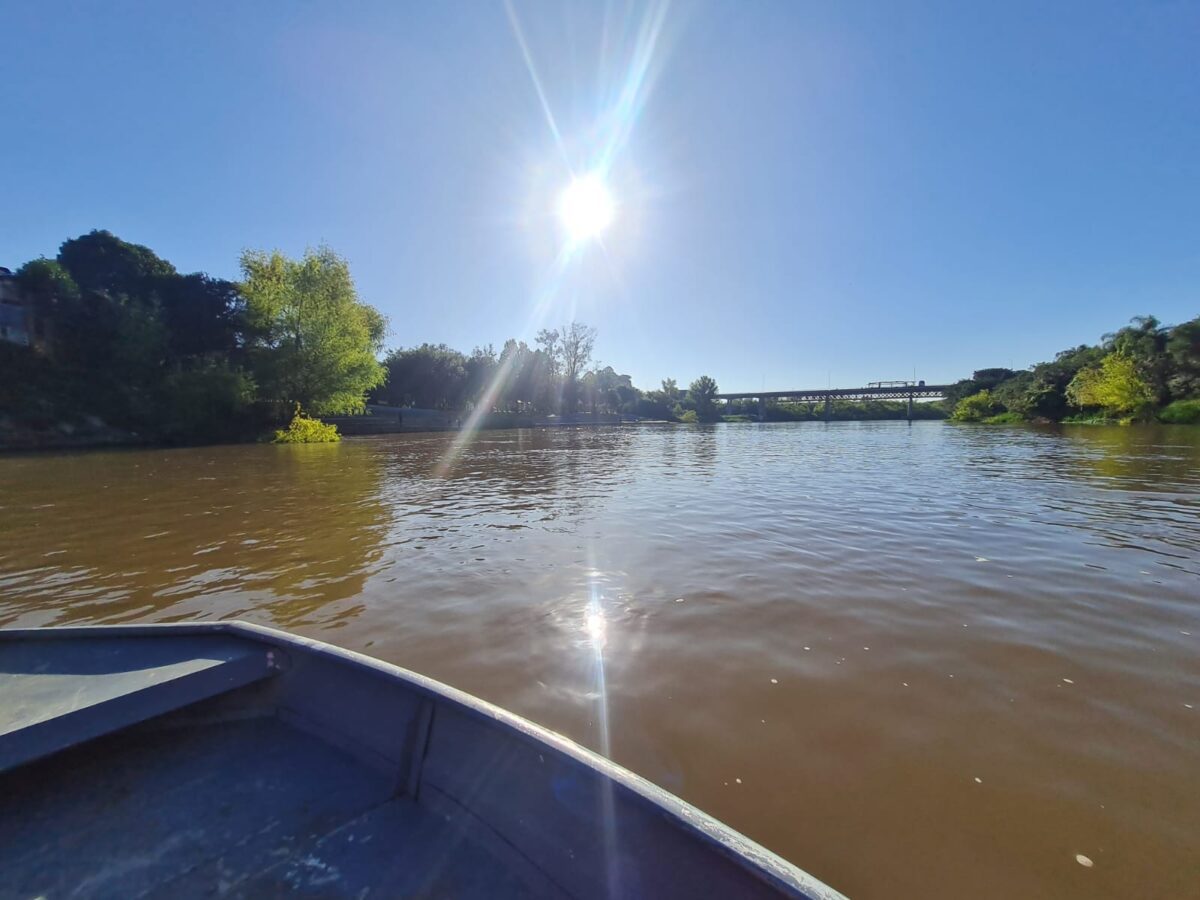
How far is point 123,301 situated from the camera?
31703 mm

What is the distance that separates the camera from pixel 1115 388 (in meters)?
43.7

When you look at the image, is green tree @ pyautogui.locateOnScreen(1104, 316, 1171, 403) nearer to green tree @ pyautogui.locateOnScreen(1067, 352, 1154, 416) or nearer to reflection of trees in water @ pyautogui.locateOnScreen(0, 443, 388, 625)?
green tree @ pyautogui.locateOnScreen(1067, 352, 1154, 416)

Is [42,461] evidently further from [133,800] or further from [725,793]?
[725,793]

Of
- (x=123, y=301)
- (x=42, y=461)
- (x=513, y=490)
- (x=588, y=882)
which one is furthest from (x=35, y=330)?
(x=588, y=882)

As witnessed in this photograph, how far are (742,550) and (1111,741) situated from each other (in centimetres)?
357

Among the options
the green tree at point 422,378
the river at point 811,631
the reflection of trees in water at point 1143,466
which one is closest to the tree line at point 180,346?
the green tree at point 422,378

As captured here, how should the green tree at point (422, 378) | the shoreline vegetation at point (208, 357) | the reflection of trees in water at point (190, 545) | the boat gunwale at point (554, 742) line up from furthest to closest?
1. the green tree at point (422, 378)
2. the shoreline vegetation at point (208, 357)
3. the reflection of trees in water at point (190, 545)
4. the boat gunwale at point (554, 742)

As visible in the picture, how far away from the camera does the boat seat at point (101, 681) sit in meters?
1.82

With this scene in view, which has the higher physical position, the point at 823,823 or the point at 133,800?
the point at 133,800

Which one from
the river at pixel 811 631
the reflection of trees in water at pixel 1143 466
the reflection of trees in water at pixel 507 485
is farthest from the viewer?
the reflection of trees in water at pixel 1143 466

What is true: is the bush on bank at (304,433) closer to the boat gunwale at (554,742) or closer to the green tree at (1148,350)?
the boat gunwale at (554,742)

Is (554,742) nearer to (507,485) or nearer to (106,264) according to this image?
(507,485)

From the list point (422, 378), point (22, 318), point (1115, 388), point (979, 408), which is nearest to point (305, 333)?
point (22, 318)

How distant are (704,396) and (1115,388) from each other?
59247 mm
